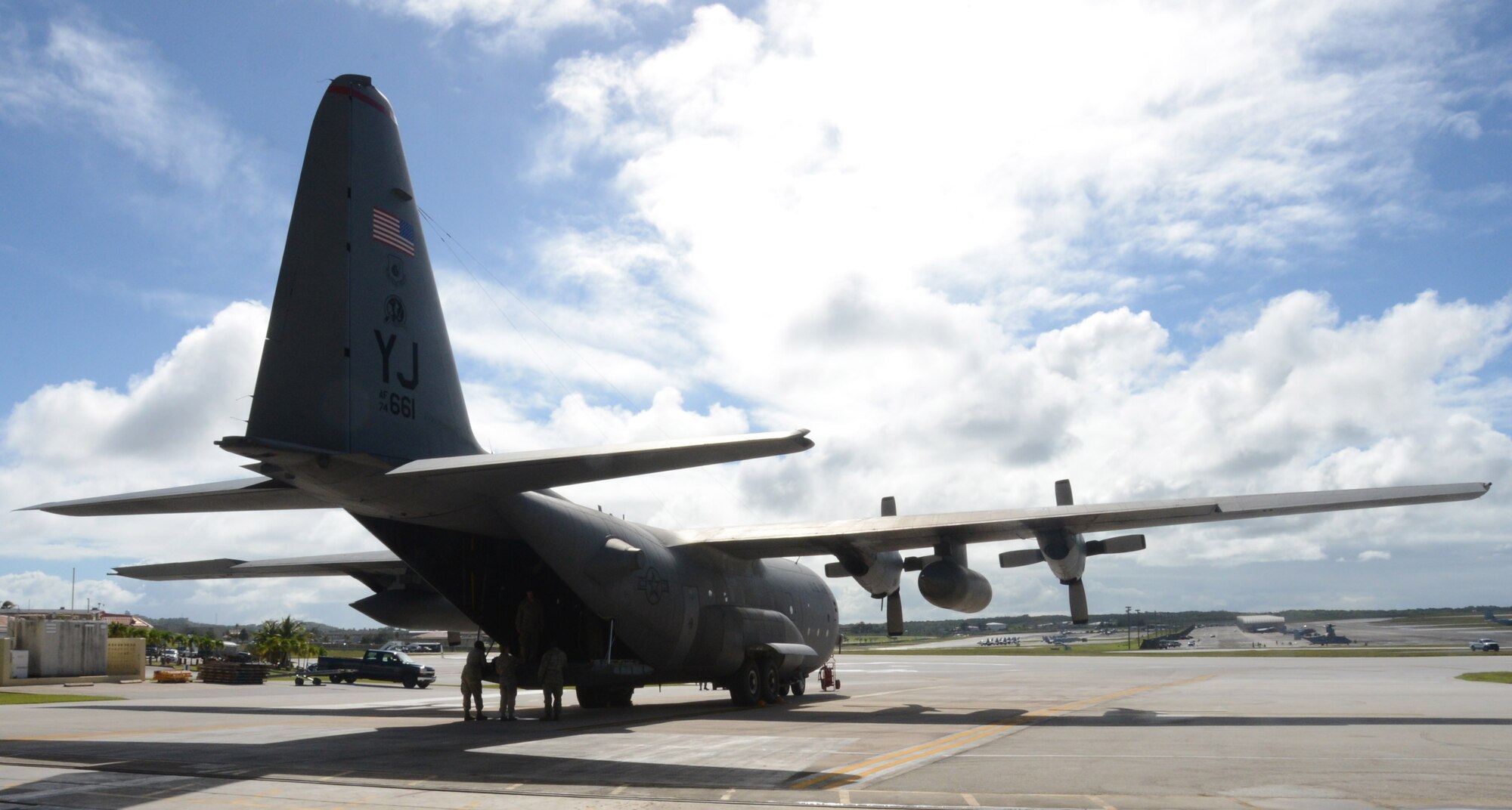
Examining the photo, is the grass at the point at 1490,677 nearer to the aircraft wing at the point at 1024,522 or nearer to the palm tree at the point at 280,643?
the aircraft wing at the point at 1024,522

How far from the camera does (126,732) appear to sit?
13.8 meters

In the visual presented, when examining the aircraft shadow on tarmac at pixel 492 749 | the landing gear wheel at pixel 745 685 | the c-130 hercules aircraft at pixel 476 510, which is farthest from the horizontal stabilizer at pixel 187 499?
the landing gear wheel at pixel 745 685

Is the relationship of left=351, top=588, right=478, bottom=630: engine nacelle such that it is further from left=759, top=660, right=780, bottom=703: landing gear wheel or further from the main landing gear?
left=759, top=660, right=780, bottom=703: landing gear wheel

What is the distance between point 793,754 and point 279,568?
14.8m

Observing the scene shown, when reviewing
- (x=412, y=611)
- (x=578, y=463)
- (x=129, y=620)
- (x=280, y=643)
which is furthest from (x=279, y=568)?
(x=129, y=620)

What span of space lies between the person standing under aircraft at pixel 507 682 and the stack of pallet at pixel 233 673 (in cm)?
2185

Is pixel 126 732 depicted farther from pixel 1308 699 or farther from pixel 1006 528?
pixel 1308 699

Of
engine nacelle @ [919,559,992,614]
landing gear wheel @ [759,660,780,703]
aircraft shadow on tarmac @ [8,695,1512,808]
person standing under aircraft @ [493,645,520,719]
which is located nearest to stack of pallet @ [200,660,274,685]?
aircraft shadow on tarmac @ [8,695,1512,808]

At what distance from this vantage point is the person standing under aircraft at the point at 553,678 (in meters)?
15.7

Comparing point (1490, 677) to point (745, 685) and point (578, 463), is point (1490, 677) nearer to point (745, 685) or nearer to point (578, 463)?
point (745, 685)

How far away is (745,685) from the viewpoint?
19.6 meters

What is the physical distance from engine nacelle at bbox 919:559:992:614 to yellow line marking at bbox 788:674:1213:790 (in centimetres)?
234

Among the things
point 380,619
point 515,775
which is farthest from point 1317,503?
point 380,619

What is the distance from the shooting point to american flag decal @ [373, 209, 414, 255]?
12.9 meters
